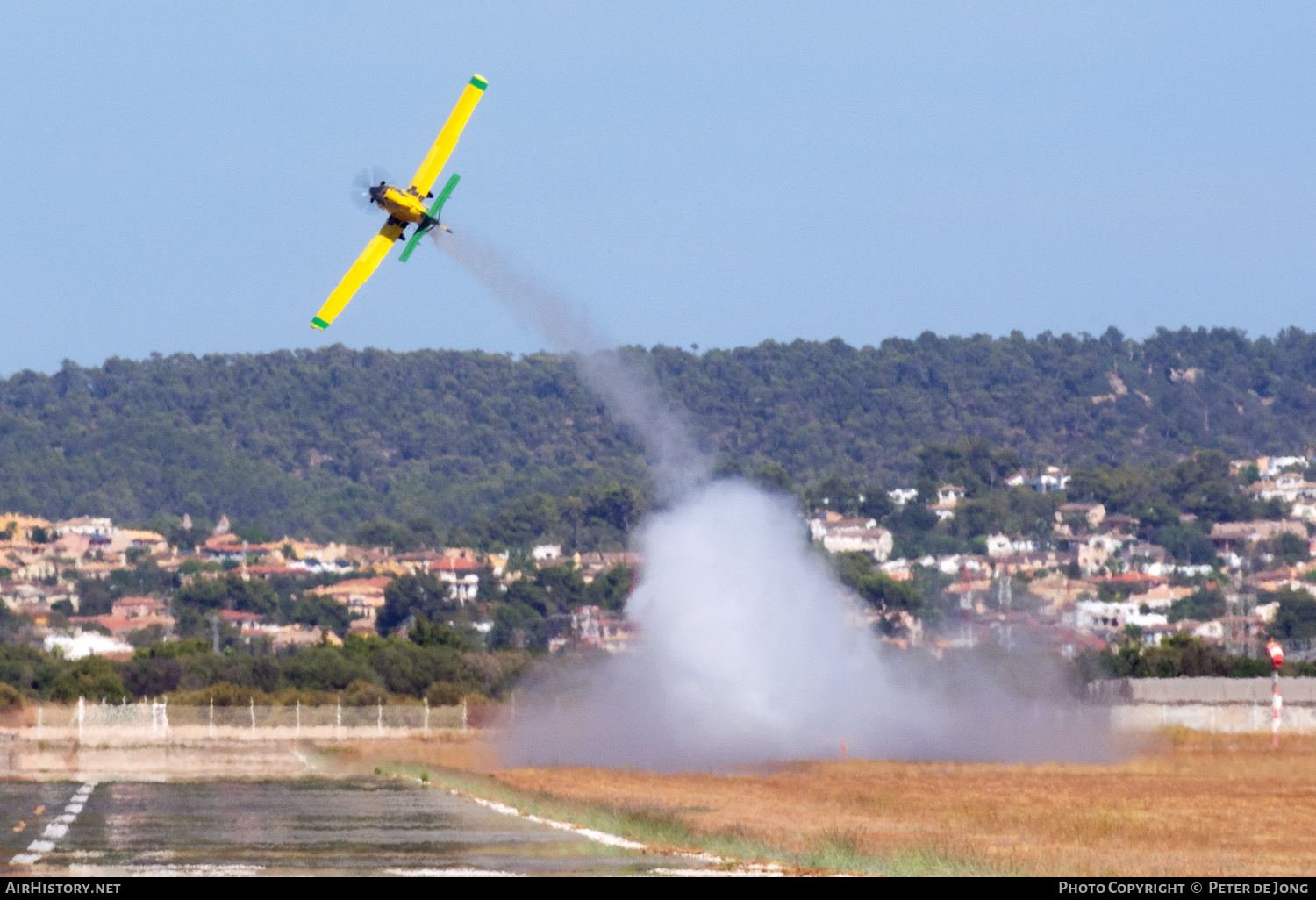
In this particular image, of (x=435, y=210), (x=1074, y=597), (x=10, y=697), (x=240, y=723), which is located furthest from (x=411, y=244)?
(x=1074, y=597)

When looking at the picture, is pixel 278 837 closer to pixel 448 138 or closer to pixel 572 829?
pixel 572 829

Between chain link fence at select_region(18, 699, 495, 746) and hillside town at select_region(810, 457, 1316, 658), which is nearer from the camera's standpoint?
chain link fence at select_region(18, 699, 495, 746)

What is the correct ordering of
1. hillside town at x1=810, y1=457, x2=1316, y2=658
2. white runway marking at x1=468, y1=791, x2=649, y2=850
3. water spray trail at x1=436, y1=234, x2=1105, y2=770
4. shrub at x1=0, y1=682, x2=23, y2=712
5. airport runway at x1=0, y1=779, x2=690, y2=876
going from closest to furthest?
1. airport runway at x1=0, y1=779, x2=690, y2=876
2. white runway marking at x1=468, y1=791, x2=649, y2=850
3. water spray trail at x1=436, y1=234, x2=1105, y2=770
4. shrub at x1=0, y1=682, x2=23, y2=712
5. hillside town at x1=810, y1=457, x2=1316, y2=658

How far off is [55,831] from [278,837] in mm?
3500

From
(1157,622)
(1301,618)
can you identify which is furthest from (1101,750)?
(1157,622)

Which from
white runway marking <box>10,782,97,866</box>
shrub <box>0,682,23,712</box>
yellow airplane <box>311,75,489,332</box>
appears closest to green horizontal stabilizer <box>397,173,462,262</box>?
yellow airplane <box>311,75,489,332</box>

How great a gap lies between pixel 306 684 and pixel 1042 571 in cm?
10939

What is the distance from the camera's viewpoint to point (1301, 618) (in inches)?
5595

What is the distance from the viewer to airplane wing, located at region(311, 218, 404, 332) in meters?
43.4

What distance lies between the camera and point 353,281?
1727 inches

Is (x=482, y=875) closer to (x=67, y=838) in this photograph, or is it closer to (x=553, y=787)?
(x=67, y=838)

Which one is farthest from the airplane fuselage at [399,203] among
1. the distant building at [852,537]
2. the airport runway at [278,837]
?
the distant building at [852,537]

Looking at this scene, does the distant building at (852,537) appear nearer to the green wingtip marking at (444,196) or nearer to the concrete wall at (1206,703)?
the concrete wall at (1206,703)

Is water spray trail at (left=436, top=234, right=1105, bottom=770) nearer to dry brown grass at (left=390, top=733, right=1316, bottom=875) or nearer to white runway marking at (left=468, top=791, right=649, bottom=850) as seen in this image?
dry brown grass at (left=390, top=733, right=1316, bottom=875)
